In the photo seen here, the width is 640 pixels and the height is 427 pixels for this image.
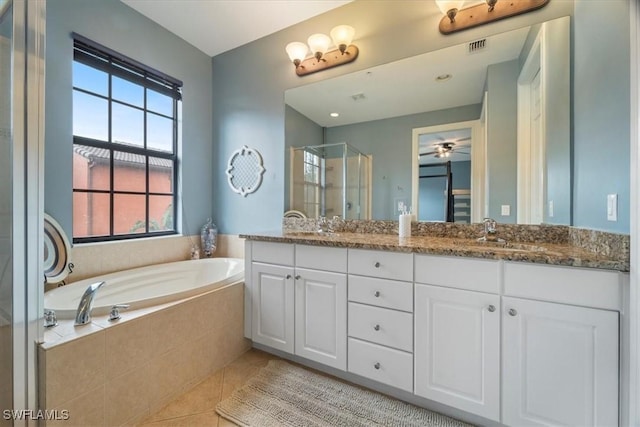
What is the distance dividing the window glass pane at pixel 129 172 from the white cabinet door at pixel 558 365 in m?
2.82

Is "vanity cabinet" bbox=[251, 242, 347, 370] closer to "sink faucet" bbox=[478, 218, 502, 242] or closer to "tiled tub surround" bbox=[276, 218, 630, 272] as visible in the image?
"tiled tub surround" bbox=[276, 218, 630, 272]

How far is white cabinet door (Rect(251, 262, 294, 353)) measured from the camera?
1791 mm

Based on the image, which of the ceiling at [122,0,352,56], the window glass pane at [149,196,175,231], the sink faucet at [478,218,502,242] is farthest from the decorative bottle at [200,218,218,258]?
the sink faucet at [478,218,502,242]

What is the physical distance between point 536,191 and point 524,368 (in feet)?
3.29

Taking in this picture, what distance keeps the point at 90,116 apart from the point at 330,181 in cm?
194

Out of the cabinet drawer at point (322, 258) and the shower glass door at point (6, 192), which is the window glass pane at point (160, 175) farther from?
the cabinet drawer at point (322, 258)

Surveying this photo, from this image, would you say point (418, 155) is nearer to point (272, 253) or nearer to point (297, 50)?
point (272, 253)

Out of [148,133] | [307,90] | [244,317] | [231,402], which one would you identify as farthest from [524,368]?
[148,133]

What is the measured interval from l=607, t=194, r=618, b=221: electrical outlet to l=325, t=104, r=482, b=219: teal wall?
0.97 metres

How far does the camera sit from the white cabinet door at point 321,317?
5.26ft

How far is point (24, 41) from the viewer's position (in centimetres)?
112

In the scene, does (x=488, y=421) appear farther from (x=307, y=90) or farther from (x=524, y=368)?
(x=307, y=90)

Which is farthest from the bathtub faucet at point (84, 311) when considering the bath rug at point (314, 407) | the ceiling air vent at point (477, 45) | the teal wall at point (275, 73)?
the ceiling air vent at point (477, 45)

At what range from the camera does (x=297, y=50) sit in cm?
223
